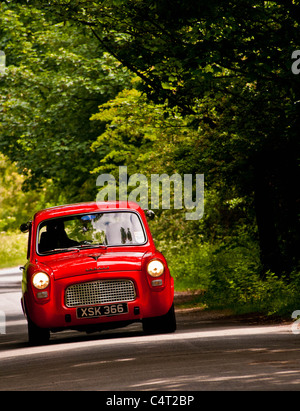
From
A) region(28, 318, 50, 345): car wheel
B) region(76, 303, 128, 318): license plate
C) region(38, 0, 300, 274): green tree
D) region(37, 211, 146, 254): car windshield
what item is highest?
region(38, 0, 300, 274): green tree

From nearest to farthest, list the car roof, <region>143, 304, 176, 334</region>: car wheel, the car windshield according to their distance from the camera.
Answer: <region>143, 304, 176, 334</region>: car wheel < the car windshield < the car roof

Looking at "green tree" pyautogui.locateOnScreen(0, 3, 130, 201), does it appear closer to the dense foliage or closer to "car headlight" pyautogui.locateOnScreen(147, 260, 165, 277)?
the dense foliage

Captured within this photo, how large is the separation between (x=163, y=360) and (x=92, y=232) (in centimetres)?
436

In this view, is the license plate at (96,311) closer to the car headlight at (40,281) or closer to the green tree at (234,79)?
the car headlight at (40,281)

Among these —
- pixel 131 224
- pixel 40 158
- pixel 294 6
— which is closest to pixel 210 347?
pixel 131 224

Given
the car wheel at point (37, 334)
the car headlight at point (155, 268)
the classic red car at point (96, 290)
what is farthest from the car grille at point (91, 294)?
the car wheel at point (37, 334)

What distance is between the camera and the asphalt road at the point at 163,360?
9086 mm

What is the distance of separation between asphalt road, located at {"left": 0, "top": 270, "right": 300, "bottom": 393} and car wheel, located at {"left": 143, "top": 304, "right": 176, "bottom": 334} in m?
0.25

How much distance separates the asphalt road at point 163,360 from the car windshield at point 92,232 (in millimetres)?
1433

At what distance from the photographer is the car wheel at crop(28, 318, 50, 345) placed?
14.1m

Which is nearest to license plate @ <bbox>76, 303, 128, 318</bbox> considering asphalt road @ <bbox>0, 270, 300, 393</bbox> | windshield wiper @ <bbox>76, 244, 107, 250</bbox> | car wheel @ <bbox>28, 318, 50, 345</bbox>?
asphalt road @ <bbox>0, 270, 300, 393</bbox>

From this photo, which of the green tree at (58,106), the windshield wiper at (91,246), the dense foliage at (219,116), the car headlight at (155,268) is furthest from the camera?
the green tree at (58,106)

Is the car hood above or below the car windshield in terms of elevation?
below

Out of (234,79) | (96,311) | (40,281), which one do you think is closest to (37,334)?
(40,281)
